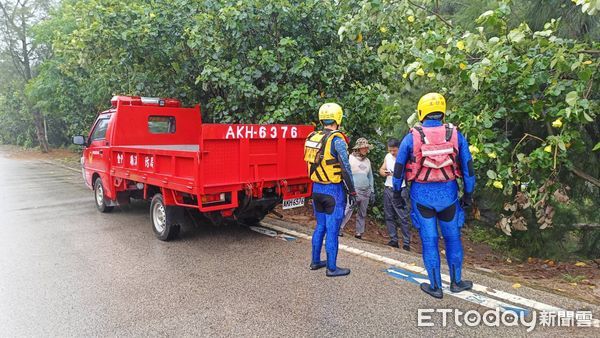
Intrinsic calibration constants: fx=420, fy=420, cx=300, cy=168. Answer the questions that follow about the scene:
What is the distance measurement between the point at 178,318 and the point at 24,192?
10.5m

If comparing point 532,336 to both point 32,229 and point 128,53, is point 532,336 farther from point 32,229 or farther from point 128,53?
point 128,53

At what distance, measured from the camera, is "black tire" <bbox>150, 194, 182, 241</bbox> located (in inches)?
228

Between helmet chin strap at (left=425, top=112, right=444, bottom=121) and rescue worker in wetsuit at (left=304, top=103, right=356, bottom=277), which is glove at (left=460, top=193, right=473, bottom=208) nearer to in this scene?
helmet chin strap at (left=425, top=112, right=444, bottom=121)

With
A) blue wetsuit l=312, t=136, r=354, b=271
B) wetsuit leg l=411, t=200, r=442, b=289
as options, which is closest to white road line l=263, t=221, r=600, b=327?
wetsuit leg l=411, t=200, r=442, b=289

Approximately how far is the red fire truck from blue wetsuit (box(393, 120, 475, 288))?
2048 mm

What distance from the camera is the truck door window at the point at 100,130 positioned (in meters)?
7.90

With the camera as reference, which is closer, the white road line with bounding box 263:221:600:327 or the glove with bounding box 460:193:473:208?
the white road line with bounding box 263:221:600:327

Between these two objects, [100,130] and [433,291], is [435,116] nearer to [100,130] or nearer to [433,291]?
[433,291]

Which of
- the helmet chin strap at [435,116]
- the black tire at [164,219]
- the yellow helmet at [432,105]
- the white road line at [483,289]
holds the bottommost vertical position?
the white road line at [483,289]

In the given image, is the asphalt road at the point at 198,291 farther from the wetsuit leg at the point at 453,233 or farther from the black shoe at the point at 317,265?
the wetsuit leg at the point at 453,233

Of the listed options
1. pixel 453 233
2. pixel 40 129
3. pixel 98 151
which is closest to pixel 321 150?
pixel 453 233

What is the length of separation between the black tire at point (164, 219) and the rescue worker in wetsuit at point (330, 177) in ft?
7.51

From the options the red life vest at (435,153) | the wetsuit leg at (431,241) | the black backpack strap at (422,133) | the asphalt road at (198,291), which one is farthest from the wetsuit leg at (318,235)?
the black backpack strap at (422,133)

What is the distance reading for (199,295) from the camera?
4.07m
